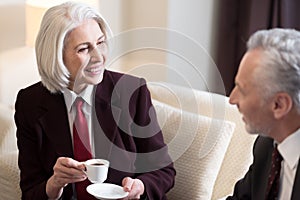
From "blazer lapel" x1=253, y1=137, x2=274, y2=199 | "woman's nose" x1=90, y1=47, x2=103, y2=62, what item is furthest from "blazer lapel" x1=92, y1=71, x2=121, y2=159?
"blazer lapel" x1=253, y1=137, x2=274, y2=199

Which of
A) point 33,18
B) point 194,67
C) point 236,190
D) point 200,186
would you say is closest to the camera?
point 236,190

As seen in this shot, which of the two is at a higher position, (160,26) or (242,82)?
(242,82)

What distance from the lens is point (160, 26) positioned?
287 cm

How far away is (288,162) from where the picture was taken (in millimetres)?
1437

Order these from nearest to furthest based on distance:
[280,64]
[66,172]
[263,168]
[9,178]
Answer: [280,64], [263,168], [66,172], [9,178]

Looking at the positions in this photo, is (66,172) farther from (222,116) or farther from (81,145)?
(222,116)

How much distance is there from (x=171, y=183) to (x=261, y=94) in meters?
0.69

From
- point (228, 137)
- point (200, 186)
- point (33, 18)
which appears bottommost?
point (200, 186)

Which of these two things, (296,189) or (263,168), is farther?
(263,168)

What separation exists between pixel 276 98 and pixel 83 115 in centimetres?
77

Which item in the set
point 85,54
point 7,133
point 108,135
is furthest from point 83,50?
point 7,133

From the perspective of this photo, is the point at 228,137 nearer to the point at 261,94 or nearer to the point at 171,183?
the point at 171,183

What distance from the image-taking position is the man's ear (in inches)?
52.9

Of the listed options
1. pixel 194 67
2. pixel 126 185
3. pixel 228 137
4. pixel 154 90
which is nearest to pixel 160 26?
pixel 194 67
